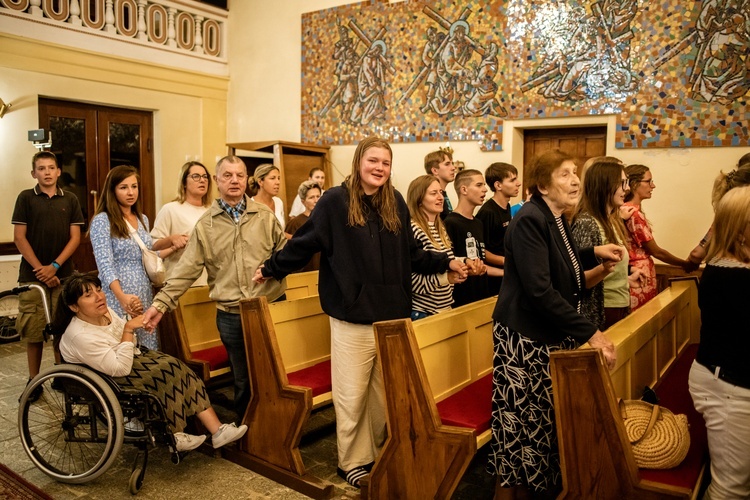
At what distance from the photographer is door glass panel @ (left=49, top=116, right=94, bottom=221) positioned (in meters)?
7.24

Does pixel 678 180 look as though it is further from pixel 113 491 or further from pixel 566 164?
pixel 113 491

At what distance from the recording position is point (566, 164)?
8.03ft

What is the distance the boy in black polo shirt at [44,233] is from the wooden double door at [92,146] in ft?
6.34

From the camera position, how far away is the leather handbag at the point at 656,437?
226 centimetres

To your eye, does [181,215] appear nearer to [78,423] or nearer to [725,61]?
[78,423]

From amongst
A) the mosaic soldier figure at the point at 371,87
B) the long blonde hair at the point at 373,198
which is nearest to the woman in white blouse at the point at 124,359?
the long blonde hair at the point at 373,198

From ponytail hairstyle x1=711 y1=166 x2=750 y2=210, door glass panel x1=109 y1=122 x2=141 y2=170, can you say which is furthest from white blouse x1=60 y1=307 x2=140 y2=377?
door glass panel x1=109 y1=122 x2=141 y2=170

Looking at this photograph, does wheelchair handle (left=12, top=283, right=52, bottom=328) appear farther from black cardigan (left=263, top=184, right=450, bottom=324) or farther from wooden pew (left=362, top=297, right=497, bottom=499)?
wooden pew (left=362, top=297, right=497, bottom=499)

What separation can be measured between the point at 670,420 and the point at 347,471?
5.06ft

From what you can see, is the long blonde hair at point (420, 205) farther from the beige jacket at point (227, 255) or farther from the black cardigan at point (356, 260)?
the beige jacket at point (227, 255)

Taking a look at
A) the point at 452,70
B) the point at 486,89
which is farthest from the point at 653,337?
the point at 452,70

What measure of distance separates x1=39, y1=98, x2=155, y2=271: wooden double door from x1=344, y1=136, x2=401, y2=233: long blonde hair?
16.0 ft

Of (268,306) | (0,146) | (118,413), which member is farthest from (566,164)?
(0,146)

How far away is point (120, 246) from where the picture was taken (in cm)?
354
